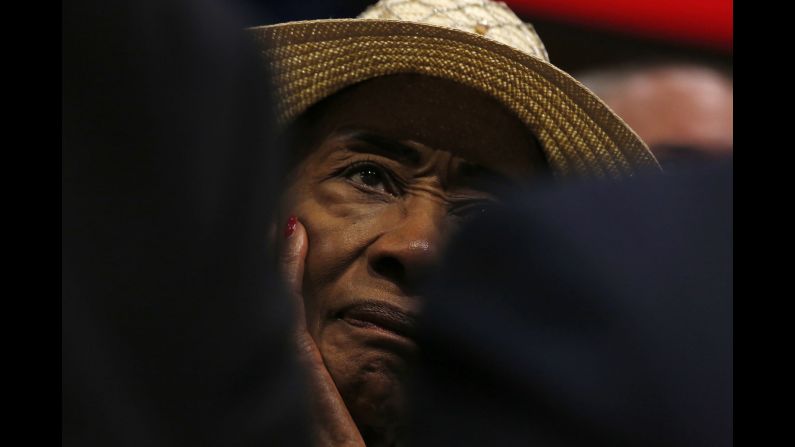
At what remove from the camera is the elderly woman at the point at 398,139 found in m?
1.52

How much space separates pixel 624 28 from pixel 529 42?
1.33m

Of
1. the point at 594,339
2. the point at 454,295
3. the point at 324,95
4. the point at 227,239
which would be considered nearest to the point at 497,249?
the point at 454,295

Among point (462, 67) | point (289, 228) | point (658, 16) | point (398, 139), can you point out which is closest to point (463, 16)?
point (462, 67)

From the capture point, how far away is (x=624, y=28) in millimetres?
3043

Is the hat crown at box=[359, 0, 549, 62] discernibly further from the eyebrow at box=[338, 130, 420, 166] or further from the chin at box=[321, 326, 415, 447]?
the chin at box=[321, 326, 415, 447]

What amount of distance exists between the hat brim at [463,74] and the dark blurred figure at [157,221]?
886 mm

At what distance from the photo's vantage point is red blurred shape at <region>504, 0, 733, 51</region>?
2895 millimetres

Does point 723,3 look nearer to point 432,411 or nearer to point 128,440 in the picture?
point 432,411

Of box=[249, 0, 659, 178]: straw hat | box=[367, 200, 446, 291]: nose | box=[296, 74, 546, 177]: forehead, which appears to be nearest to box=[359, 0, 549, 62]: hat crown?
box=[249, 0, 659, 178]: straw hat

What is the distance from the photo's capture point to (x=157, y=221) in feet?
2.28

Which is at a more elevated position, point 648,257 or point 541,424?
point 648,257

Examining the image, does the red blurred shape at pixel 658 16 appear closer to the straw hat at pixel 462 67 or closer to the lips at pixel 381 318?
the straw hat at pixel 462 67

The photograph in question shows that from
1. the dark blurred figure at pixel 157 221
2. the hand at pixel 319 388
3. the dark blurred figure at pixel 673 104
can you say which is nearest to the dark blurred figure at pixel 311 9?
the hand at pixel 319 388

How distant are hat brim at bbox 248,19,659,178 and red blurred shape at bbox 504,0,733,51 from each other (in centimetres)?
116
